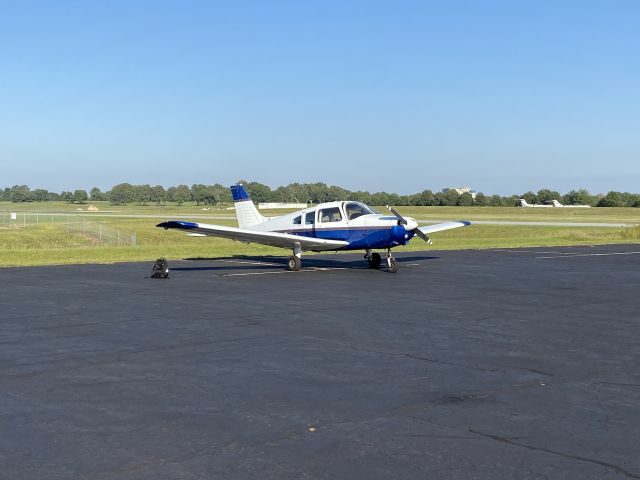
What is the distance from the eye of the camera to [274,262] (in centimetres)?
3006

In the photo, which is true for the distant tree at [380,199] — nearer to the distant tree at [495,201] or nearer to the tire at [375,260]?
the distant tree at [495,201]

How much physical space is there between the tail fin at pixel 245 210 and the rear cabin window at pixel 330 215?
5.41 m

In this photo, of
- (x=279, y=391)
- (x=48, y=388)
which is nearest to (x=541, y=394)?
(x=279, y=391)

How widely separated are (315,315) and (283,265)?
13.7 meters

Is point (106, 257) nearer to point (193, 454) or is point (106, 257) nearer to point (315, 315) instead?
point (315, 315)

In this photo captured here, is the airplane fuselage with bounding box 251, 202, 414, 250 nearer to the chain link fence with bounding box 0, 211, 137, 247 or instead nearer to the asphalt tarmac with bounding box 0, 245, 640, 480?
the asphalt tarmac with bounding box 0, 245, 640, 480

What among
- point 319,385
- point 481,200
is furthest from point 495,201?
point 319,385

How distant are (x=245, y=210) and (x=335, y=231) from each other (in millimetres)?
6995

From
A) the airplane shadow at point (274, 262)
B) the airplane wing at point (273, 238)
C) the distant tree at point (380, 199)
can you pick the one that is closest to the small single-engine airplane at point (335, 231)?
the airplane wing at point (273, 238)

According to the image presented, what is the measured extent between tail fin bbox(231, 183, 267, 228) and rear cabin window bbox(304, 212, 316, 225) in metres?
4.82

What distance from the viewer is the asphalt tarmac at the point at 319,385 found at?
19.1ft

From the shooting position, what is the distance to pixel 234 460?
19.1 ft

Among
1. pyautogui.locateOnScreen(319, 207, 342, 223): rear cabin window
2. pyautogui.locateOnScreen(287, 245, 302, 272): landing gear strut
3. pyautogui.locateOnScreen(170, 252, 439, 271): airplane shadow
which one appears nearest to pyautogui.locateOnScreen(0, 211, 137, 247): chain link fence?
pyautogui.locateOnScreen(170, 252, 439, 271): airplane shadow

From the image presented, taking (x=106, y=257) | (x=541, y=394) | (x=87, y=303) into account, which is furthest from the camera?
(x=106, y=257)
